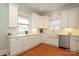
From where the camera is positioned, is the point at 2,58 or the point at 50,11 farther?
the point at 50,11

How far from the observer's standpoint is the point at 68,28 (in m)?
4.57

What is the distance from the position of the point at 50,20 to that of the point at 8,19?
2445 mm

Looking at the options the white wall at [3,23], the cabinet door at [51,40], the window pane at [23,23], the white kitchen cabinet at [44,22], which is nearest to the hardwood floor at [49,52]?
the cabinet door at [51,40]

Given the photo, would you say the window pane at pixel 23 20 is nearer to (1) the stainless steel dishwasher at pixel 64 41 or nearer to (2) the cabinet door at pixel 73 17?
(1) the stainless steel dishwasher at pixel 64 41

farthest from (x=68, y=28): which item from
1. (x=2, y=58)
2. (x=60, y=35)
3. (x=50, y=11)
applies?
(x=2, y=58)

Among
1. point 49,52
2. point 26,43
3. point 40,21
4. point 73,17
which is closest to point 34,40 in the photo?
point 26,43

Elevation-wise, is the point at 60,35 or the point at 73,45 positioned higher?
the point at 60,35

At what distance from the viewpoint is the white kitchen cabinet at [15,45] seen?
2.90m

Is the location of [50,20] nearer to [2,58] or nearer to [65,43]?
[65,43]

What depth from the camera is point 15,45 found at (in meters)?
3.03

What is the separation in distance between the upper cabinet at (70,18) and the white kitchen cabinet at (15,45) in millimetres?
2400

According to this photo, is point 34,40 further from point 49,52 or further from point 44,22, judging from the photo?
point 44,22

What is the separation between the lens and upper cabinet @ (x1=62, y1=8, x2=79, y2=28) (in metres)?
4.11

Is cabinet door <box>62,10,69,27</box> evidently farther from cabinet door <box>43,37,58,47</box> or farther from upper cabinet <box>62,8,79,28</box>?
cabinet door <box>43,37,58,47</box>
